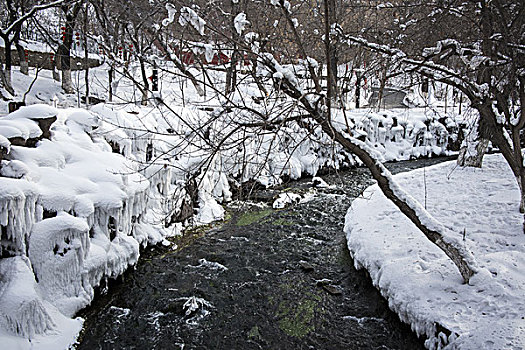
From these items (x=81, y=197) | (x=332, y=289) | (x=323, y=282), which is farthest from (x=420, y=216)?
(x=81, y=197)

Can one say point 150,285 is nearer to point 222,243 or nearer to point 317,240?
point 222,243

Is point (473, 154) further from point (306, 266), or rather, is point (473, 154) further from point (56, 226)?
point (56, 226)

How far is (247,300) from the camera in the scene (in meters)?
6.47

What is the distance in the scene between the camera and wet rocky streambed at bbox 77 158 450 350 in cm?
548

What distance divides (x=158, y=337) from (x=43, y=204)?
2.59 metres

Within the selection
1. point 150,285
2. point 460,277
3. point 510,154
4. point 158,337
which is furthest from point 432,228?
point 150,285

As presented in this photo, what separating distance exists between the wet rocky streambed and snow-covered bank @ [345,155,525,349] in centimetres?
45

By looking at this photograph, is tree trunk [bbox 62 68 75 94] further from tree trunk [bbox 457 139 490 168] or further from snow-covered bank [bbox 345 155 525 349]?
tree trunk [bbox 457 139 490 168]

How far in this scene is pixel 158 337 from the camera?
5527mm

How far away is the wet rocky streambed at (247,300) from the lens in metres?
5.48

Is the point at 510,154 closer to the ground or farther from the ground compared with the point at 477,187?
farther from the ground

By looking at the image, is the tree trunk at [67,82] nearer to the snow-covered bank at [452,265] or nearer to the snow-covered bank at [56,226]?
the snow-covered bank at [56,226]

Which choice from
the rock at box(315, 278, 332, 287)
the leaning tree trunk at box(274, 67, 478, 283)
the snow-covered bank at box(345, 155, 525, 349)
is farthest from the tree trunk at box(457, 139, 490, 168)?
the leaning tree trunk at box(274, 67, 478, 283)

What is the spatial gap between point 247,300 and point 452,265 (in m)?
3.14
